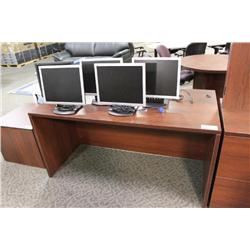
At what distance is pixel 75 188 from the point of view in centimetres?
199

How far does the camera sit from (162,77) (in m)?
1.65

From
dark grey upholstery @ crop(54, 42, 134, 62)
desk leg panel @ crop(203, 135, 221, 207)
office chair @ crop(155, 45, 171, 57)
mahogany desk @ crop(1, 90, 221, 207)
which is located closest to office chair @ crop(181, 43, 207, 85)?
office chair @ crop(155, 45, 171, 57)

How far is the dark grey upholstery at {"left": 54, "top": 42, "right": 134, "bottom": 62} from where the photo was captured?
5.47 meters

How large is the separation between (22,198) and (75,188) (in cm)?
49

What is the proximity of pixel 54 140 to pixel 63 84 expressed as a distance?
678mm

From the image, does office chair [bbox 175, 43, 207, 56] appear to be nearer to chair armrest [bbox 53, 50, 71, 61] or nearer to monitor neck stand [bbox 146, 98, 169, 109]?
monitor neck stand [bbox 146, 98, 169, 109]

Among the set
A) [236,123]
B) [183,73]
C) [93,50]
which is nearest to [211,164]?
[236,123]

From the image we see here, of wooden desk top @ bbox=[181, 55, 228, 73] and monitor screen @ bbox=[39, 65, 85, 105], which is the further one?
wooden desk top @ bbox=[181, 55, 228, 73]

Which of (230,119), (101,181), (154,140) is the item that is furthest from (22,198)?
(230,119)

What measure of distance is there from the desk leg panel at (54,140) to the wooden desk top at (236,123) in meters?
1.59

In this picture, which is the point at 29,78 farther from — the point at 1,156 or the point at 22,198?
the point at 22,198

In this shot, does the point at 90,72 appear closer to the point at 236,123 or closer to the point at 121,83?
the point at 121,83

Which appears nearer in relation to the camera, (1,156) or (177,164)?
(177,164)

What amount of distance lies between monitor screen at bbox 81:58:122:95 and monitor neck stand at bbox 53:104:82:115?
0.19m
